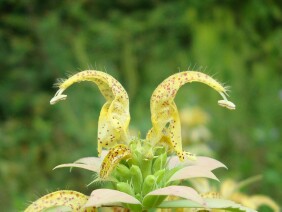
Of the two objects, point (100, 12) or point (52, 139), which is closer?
point (52, 139)

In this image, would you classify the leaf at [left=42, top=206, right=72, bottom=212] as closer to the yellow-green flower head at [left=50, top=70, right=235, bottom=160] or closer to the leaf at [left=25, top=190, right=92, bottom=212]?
the leaf at [left=25, top=190, right=92, bottom=212]

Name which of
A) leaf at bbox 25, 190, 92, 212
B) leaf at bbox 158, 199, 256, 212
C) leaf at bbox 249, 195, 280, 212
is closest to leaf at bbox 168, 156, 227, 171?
leaf at bbox 158, 199, 256, 212

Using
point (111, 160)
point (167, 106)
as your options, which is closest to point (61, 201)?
point (111, 160)

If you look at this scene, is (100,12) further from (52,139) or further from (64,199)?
(64,199)

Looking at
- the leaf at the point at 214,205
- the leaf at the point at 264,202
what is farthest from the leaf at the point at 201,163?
the leaf at the point at 264,202

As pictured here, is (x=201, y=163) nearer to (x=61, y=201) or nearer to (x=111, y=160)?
(x=111, y=160)

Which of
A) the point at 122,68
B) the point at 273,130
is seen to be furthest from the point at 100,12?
the point at 273,130
